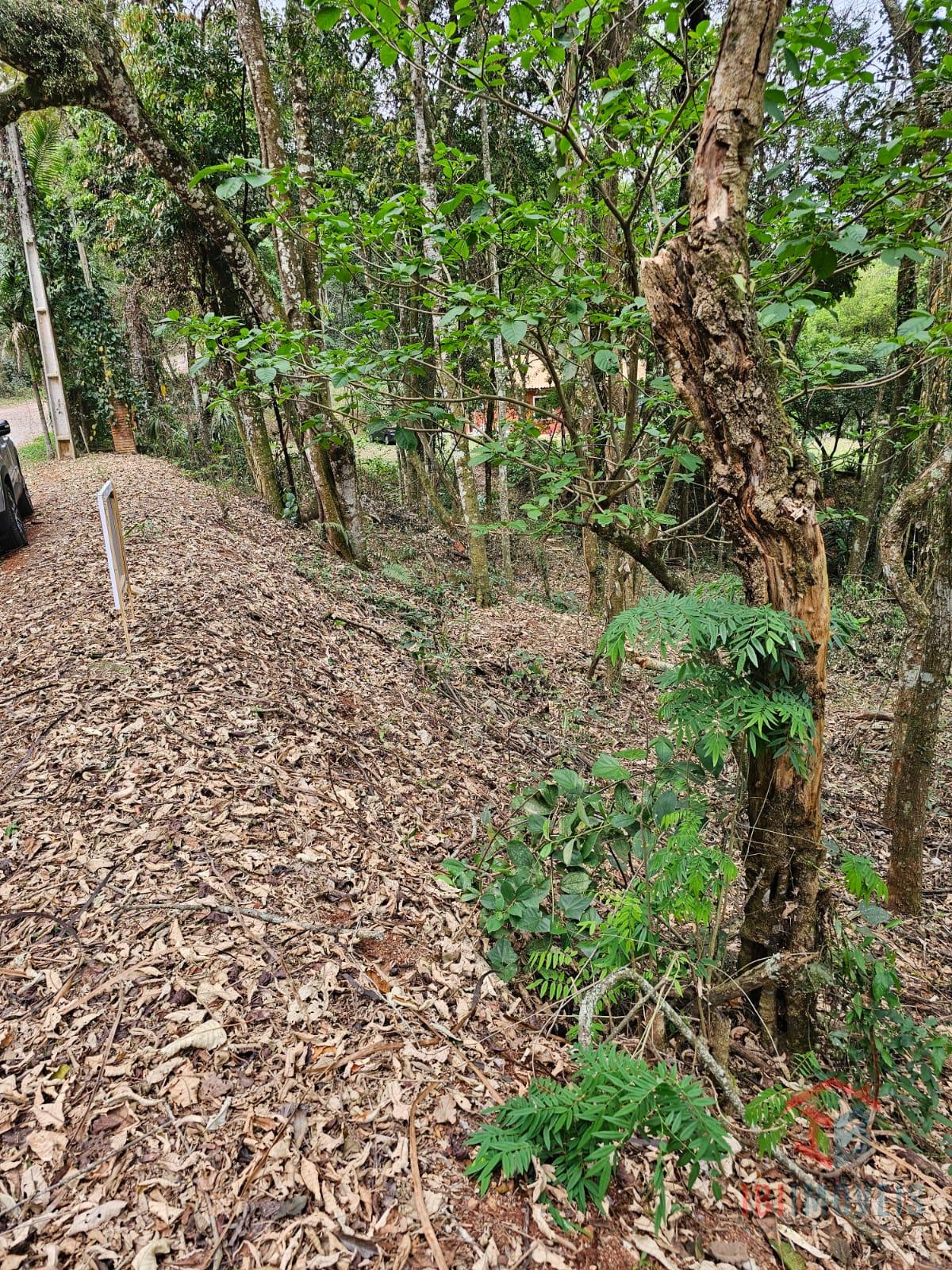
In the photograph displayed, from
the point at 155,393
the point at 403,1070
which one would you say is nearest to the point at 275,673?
the point at 403,1070

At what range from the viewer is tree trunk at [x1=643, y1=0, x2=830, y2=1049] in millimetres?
1990

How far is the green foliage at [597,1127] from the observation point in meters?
1.58

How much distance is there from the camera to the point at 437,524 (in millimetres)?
13344

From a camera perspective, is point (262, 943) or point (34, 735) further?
point (34, 735)

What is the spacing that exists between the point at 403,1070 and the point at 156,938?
104 cm

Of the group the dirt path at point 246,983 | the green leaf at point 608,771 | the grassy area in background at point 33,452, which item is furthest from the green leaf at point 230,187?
the grassy area in background at point 33,452

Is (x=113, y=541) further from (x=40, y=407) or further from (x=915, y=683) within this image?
(x=40, y=407)

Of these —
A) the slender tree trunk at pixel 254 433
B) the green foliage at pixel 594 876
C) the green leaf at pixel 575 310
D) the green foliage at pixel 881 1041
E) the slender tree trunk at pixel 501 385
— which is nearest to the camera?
the green foliage at pixel 594 876

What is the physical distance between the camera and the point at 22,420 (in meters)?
24.8

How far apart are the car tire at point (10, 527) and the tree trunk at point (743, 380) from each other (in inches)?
276

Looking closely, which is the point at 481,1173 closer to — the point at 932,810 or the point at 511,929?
the point at 511,929

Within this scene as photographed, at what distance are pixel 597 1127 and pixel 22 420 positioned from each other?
99.5 feet

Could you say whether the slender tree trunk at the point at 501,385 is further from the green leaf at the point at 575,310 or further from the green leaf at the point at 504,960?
the green leaf at the point at 504,960

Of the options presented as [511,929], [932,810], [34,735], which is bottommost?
[932,810]
